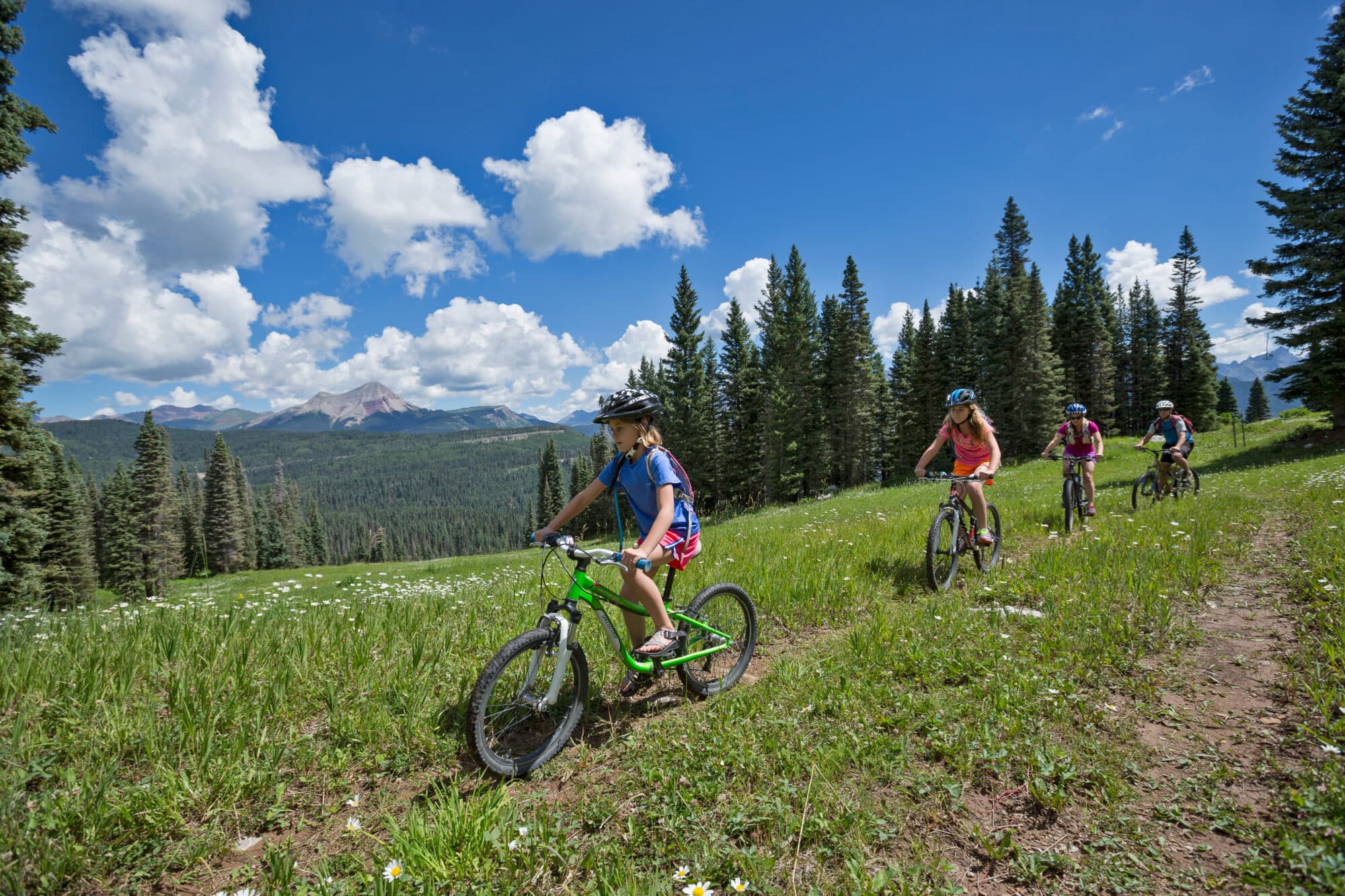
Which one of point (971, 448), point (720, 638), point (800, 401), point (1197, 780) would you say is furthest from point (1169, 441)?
point (800, 401)

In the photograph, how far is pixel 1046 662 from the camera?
427 centimetres

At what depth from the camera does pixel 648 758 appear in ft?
11.5

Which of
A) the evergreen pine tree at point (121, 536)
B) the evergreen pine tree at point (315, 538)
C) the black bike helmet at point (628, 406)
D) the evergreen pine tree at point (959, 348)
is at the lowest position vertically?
the evergreen pine tree at point (315, 538)

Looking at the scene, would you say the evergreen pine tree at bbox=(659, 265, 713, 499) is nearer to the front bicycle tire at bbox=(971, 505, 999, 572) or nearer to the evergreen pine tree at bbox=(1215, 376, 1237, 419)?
the front bicycle tire at bbox=(971, 505, 999, 572)

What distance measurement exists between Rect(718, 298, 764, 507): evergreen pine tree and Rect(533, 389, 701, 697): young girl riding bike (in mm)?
38318

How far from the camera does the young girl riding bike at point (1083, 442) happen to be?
9914 mm

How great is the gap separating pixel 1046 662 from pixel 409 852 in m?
4.74

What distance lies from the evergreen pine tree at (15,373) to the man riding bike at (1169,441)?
25.1 m

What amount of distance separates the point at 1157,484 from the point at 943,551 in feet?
30.4

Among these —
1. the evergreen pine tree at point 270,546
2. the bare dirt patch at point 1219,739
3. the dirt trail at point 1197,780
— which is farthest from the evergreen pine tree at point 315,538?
the bare dirt patch at point 1219,739

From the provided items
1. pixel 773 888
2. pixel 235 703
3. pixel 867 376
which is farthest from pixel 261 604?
pixel 867 376

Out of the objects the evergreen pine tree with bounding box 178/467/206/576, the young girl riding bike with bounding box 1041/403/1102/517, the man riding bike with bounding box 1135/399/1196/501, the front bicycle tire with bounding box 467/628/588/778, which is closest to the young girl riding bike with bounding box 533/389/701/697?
the front bicycle tire with bounding box 467/628/588/778

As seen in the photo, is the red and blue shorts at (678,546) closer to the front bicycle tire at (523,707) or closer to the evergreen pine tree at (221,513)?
the front bicycle tire at (523,707)

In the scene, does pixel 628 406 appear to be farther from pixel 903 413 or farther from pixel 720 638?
pixel 903 413
